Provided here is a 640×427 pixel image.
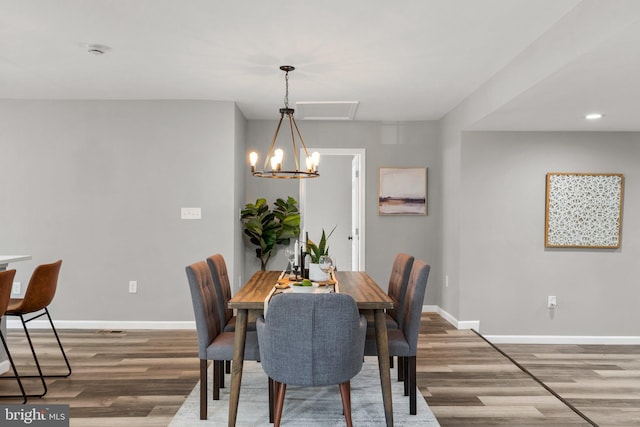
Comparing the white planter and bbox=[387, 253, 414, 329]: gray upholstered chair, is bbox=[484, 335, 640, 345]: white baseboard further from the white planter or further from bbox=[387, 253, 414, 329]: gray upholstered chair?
the white planter

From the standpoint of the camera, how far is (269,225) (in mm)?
5504

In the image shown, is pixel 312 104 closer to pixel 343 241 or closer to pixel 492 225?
pixel 492 225

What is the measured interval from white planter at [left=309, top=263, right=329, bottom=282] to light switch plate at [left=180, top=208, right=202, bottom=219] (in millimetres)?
2140

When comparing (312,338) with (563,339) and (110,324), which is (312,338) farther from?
(563,339)

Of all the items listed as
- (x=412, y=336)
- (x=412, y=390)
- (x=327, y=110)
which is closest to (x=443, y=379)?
(x=412, y=390)

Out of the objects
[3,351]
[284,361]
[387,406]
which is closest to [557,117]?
A: [387,406]

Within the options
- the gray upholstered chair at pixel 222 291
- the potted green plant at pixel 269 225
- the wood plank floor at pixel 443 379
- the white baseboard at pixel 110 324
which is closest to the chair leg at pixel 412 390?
the wood plank floor at pixel 443 379

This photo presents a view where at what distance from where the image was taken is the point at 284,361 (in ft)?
7.48

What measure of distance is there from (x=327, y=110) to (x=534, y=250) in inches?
106

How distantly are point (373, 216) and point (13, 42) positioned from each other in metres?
4.00

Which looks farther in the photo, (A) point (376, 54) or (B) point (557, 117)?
(B) point (557, 117)

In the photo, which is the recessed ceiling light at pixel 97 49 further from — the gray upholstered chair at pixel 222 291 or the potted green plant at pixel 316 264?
the potted green plant at pixel 316 264

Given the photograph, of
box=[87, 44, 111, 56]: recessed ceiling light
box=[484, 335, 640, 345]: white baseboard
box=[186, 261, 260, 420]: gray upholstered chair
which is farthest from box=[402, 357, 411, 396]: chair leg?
box=[87, 44, 111, 56]: recessed ceiling light

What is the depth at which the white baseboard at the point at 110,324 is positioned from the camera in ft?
16.0
